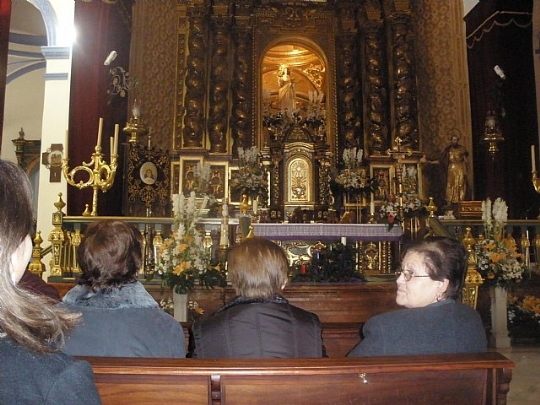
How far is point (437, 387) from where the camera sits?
1772 mm

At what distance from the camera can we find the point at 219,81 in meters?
11.4

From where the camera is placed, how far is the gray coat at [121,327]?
6.59 feet

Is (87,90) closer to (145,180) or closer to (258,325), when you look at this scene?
(145,180)

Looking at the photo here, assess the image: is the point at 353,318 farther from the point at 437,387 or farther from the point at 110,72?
the point at 110,72

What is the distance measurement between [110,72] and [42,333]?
32.7ft

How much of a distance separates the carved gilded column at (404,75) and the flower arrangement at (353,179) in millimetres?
1154

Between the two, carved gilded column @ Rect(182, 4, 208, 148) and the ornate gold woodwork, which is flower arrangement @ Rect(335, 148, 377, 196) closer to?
the ornate gold woodwork

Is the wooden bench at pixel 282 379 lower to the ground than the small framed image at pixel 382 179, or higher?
lower

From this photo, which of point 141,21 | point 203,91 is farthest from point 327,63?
point 141,21

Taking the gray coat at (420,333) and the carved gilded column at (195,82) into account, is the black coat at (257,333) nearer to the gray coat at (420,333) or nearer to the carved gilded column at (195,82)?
the gray coat at (420,333)

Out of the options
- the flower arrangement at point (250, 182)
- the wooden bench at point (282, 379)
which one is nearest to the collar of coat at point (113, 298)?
the wooden bench at point (282, 379)

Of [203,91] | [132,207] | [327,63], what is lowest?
[132,207]

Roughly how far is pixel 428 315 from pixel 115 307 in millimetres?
1205

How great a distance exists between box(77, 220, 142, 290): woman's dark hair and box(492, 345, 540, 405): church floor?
3115mm
